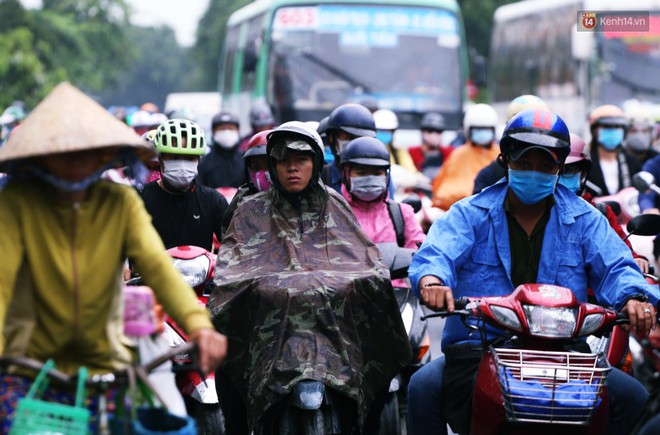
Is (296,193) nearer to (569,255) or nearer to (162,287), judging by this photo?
(569,255)

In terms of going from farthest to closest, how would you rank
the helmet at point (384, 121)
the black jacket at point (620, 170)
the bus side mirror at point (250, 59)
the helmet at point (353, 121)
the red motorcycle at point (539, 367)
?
the bus side mirror at point (250, 59) → the helmet at point (384, 121) → the black jacket at point (620, 170) → the helmet at point (353, 121) → the red motorcycle at point (539, 367)

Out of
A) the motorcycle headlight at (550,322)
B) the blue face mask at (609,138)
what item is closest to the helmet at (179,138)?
the motorcycle headlight at (550,322)

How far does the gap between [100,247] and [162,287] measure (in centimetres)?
24

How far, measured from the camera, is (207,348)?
4.25 m

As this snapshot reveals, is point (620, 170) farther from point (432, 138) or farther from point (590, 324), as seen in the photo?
point (432, 138)

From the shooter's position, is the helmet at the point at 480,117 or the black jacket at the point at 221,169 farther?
the helmet at the point at 480,117

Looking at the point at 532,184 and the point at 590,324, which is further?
the point at 532,184

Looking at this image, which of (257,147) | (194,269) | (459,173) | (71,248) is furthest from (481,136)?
(71,248)

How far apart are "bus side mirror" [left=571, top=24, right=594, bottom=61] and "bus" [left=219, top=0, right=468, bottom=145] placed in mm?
4254

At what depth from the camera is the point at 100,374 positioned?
14.5 feet

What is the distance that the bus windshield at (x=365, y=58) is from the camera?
71.9 feet

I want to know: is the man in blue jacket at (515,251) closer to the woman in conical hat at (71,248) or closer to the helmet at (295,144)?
the helmet at (295,144)

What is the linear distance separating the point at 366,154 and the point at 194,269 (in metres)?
1.73

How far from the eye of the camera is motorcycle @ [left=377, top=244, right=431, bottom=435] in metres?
7.26
